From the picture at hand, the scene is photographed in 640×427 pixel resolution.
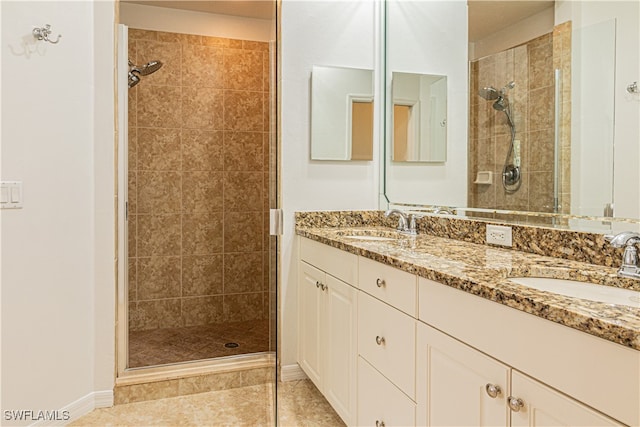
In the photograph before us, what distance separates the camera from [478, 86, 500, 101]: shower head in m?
1.81

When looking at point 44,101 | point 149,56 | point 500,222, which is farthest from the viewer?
point 149,56

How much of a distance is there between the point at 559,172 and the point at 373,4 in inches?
61.8

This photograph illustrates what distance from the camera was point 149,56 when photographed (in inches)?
122

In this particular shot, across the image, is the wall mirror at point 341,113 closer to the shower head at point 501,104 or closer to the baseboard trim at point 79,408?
the shower head at point 501,104

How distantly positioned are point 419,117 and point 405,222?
22.2 inches

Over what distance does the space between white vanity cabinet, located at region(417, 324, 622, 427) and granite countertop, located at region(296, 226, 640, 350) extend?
15cm

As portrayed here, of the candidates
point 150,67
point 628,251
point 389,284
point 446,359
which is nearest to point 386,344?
point 389,284

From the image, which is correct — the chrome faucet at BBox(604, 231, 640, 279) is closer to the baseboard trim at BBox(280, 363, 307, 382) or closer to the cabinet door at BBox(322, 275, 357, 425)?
the cabinet door at BBox(322, 275, 357, 425)

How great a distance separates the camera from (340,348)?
1.85 metres

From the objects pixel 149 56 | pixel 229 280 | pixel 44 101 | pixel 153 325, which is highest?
pixel 149 56

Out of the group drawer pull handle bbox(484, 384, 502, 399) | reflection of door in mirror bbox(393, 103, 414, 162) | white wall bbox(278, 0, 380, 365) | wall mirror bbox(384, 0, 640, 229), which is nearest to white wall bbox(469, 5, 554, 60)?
wall mirror bbox(384, 0, 640, 229)

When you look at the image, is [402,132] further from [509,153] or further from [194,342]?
[194,342]

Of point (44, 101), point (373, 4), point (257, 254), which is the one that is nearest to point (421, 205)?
point (373, 4)

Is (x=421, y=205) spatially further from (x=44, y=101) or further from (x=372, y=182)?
(x=44, y=101)
